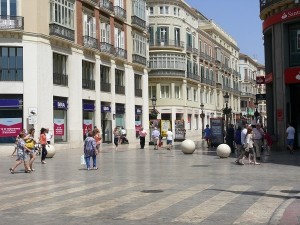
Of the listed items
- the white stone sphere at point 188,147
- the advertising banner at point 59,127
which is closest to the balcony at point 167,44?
the advertising banner at point 59,127

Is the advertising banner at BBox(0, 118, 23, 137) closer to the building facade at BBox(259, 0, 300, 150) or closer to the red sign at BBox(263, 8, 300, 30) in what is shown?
the building facade at BBox(259, 0, 300, 150)

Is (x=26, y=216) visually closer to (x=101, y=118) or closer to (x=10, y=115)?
(x=10, y=115)

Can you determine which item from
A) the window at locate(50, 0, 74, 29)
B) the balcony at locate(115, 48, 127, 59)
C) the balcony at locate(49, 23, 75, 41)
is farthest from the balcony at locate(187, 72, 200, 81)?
the balcony at locate(49, 23, 75, 41)

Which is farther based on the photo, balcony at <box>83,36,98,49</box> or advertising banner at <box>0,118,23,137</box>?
balcony at <box>83,36,98,49</box>

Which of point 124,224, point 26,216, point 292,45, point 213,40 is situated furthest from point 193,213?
point 213,40

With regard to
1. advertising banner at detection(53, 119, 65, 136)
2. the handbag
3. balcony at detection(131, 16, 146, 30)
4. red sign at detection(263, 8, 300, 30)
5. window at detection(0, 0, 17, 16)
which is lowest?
the handbag

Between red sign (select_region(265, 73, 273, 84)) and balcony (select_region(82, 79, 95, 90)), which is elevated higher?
balcony (select_region(82, 79, 95, 90))

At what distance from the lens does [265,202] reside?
457 inches

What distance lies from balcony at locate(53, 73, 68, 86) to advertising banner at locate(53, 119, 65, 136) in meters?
2.95

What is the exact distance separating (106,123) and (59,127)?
9176mm

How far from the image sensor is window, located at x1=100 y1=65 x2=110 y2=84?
4725 centimetres

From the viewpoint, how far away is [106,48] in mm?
47125

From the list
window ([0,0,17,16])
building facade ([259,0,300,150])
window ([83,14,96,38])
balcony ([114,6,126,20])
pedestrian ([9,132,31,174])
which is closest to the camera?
pedestrian ([9,132,31,174])

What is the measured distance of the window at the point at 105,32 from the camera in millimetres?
47219
